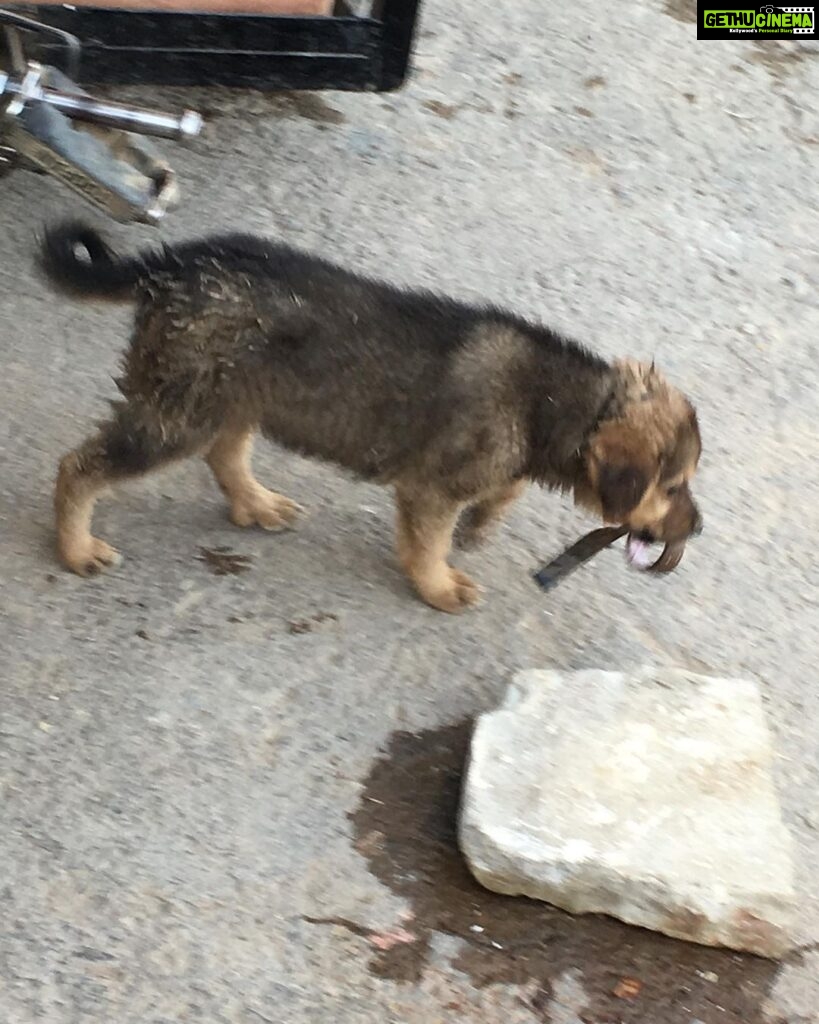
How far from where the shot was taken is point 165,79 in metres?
4.26

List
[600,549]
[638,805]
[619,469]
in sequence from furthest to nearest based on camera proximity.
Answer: [600,549]
[619,469]
[638,805]

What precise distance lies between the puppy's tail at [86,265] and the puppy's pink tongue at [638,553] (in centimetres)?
164

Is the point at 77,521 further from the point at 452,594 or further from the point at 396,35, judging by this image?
the point at 396,35

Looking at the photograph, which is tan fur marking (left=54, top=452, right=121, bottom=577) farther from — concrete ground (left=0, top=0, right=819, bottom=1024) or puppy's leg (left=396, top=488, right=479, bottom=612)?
puppy's leg (left=396, top=488, right=479, bottom=612)

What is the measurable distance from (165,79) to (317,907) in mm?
2906

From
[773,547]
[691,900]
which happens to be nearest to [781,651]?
[773,547]

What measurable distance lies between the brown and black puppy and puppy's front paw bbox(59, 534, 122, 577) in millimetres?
38

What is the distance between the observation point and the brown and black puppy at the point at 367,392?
3.36 m

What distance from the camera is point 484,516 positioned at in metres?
3.97

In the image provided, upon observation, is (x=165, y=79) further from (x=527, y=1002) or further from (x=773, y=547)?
(x=527, y=1002)

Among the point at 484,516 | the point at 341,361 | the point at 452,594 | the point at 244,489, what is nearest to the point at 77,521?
the point at 244,489

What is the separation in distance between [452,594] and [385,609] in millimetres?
224

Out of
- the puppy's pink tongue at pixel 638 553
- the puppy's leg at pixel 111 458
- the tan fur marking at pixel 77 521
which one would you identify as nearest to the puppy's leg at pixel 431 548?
the puppy's pink tongue at pixel 638 553

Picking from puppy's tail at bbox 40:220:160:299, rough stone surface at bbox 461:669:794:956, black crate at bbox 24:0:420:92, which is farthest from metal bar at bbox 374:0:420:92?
Result: rough stone surface at bbox 461:669:794:956
